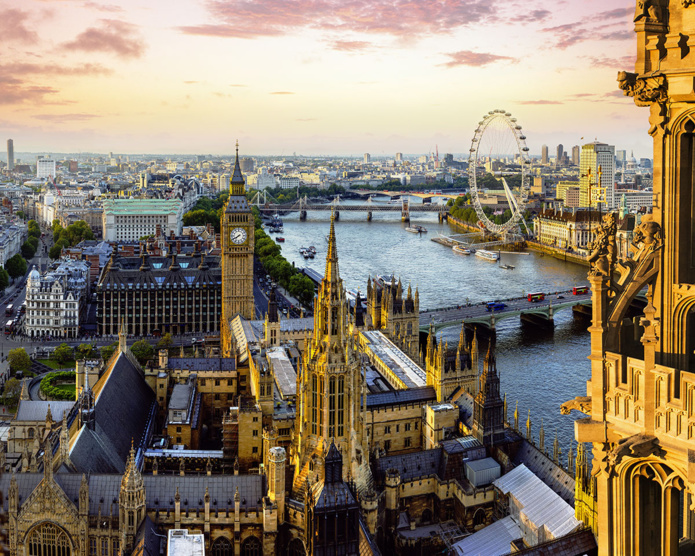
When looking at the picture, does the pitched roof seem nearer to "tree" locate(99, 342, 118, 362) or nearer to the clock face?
"tree" locate(99, 342, 118, 362)

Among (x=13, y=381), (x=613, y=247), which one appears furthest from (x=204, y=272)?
(x=613, y=247)

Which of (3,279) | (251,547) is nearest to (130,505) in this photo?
(251,547)

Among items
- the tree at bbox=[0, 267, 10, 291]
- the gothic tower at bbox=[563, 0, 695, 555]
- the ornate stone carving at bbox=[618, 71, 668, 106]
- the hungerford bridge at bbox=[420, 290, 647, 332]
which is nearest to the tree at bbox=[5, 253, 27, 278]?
the tree at bbox=[0, 267, 10, 291]

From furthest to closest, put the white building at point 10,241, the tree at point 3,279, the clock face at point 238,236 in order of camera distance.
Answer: the white building at point 10,241
the tree at point 3,279
the clock face at point 238,236

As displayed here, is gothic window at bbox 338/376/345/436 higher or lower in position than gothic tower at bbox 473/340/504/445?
higher

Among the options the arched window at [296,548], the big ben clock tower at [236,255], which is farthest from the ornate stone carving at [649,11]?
the big ben clock tower at [236,255]

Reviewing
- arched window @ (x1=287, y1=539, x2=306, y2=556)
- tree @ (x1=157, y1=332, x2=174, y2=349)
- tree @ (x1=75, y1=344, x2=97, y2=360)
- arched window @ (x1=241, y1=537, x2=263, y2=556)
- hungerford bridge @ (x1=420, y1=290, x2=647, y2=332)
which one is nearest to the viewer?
arched window @ (x1=287, y1=539, x2=306, y2=556)

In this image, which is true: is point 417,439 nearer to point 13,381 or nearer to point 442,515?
point 442,515

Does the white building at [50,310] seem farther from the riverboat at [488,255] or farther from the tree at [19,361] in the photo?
the riverboat at [488,255]
